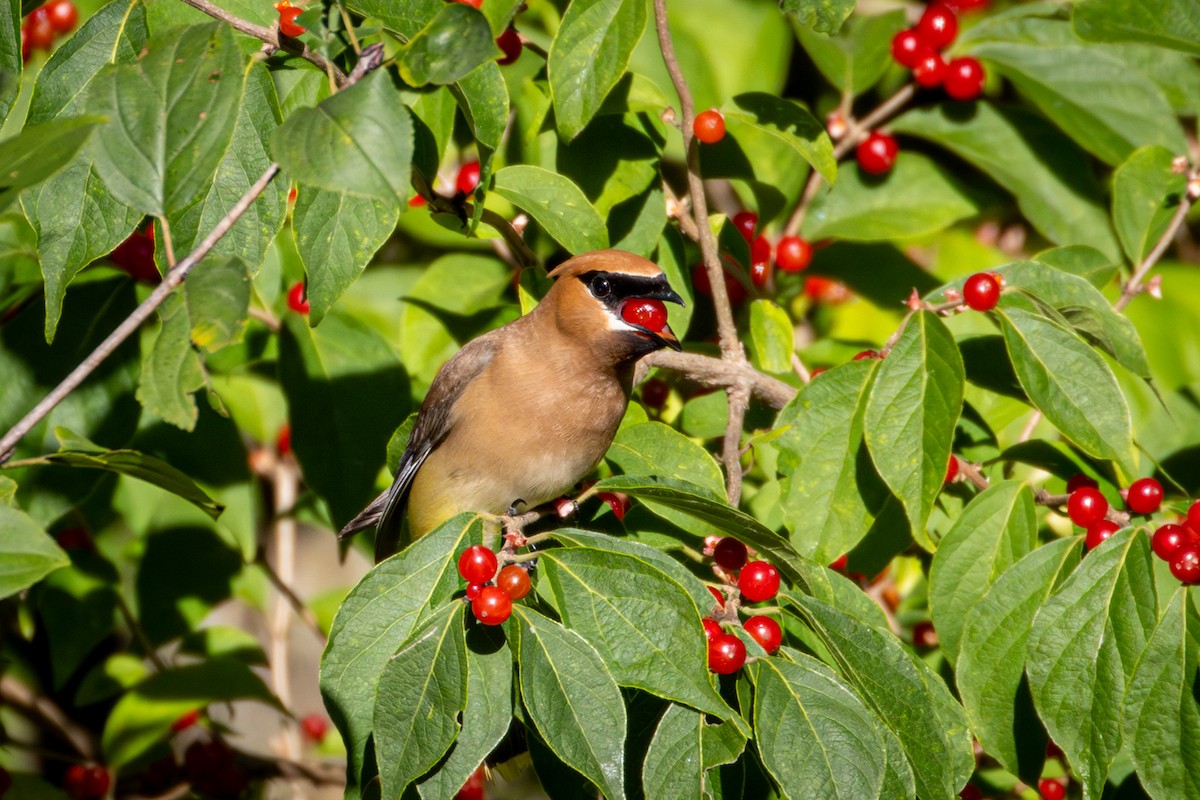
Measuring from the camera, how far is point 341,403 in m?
3.47

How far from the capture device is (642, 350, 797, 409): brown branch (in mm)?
3273

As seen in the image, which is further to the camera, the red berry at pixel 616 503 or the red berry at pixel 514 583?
the red berry at pixel 616 503

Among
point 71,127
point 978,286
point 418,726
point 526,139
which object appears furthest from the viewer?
point 526,139

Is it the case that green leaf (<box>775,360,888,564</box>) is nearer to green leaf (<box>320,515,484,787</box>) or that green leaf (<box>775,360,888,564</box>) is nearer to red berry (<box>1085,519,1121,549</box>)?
red berry (<box>1085,519,1121,549</box>)

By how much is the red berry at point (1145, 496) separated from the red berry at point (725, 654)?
1.22 m

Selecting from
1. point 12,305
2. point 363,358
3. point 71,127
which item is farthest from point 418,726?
point 12,305

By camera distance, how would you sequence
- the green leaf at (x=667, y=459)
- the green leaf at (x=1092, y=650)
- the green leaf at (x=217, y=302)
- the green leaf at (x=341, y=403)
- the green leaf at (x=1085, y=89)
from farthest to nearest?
the green leaf at (x=1085, y=89) < the green leaf at (x=341, y=403) < the green leaf at (x=667, y=459) < the green leaf at (x=1092, y=650) < the green leaf at (x=217, y=302)

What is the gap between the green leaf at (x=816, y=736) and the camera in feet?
7.31

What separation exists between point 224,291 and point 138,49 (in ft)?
3.51

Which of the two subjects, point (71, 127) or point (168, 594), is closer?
point (71, 127)

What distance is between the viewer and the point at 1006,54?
3.84 meters

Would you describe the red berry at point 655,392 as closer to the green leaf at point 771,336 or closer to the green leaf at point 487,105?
the green leaf at point 771,336

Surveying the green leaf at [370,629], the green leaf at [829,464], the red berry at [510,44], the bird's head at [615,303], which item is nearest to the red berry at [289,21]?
the red berry at [510,44]

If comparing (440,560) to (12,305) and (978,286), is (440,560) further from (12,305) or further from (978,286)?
(12,305)
